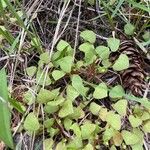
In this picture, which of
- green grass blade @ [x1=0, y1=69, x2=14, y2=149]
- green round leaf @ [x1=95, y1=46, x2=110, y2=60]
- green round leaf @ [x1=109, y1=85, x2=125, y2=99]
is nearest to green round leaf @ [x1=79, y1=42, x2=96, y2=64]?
green round leaf @ [x1=95, y1=46, x2=110, y2=60]

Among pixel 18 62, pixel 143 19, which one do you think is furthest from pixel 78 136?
pixel 143 19

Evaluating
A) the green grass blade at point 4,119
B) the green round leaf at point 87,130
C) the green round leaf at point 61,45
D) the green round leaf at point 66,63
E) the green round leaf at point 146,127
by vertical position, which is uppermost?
the green grass blade at point 4,119

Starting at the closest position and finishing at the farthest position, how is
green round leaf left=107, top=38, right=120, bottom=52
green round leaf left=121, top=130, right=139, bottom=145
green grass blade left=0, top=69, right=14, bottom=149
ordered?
green grass blade left=0, top=69, right=14, bottom=149 → green round leaf left=121, top=130, right=139, bottom=145 → green round leaf left=107, top=38, right=120, bottom=52

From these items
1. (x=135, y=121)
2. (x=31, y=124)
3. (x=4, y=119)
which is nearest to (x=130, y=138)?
(x=135, y=121)

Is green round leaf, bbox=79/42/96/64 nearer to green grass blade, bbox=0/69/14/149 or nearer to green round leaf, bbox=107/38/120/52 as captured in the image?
green round leaf, bbox=107/38/120/52

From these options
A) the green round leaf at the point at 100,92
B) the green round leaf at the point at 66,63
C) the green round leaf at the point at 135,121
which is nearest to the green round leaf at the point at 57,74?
the green round leaf at the point at 66,63

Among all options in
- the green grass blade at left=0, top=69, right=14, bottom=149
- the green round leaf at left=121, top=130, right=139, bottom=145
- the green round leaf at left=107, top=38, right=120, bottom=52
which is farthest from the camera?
the green round leaf at left=107, top=38, right=120, bottom=52

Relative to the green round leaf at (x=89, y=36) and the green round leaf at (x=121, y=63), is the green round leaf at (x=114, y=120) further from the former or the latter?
the green round leaf at (x=89, y=36)

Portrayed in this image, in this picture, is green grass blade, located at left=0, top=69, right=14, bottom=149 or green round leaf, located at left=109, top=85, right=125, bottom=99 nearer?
green grass blade, located at left=0, top=69, right=14, bottom=149
